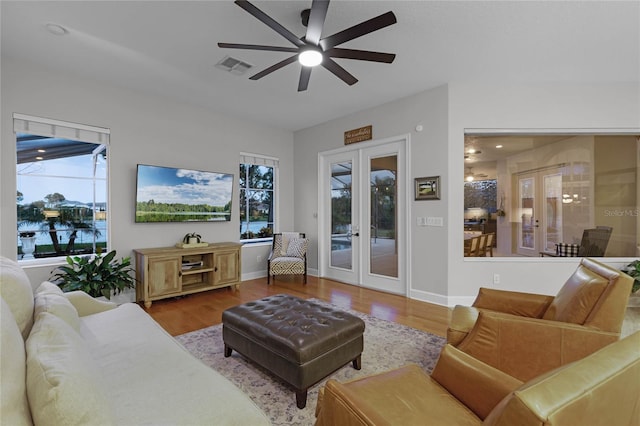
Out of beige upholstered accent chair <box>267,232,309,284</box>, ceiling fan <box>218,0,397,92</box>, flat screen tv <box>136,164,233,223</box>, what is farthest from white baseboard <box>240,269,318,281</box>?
ceiling fan <box>218,0,397,92</box>

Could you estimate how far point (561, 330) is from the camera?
1677 millimetres

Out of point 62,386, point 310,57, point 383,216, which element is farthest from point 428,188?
point 62,386

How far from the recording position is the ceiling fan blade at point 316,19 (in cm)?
188

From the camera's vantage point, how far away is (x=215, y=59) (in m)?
3.20

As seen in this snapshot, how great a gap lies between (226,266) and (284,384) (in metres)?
2.71

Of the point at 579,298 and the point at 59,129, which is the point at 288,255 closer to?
the point at 59,129

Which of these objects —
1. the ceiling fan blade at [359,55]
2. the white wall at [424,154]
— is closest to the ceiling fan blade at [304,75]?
the ceiling fan blade at [359,55]

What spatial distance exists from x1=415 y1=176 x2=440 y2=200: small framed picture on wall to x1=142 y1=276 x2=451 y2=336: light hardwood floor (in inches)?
58.6

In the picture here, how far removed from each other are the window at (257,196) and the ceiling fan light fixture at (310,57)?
309 centimetres

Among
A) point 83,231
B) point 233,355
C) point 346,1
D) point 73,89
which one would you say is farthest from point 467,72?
point 83,231

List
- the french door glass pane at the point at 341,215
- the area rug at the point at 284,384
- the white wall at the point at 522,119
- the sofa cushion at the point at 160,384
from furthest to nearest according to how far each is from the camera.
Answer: the french door glass pane at the point at 341,215
the white wall at the point at 522,119
the area rug at the point at 284,384
the sofa cushion at the point at 160,384

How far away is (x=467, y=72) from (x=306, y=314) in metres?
3.42

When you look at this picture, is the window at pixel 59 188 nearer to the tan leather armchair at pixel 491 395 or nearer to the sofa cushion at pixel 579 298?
the tan leather armchair at pixel 491 395

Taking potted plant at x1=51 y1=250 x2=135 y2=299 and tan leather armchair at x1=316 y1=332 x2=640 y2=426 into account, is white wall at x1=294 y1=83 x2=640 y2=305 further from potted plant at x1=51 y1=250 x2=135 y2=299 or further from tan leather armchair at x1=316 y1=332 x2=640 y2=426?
potted plant at x1=51 y1=250 x2=135 y2=299
